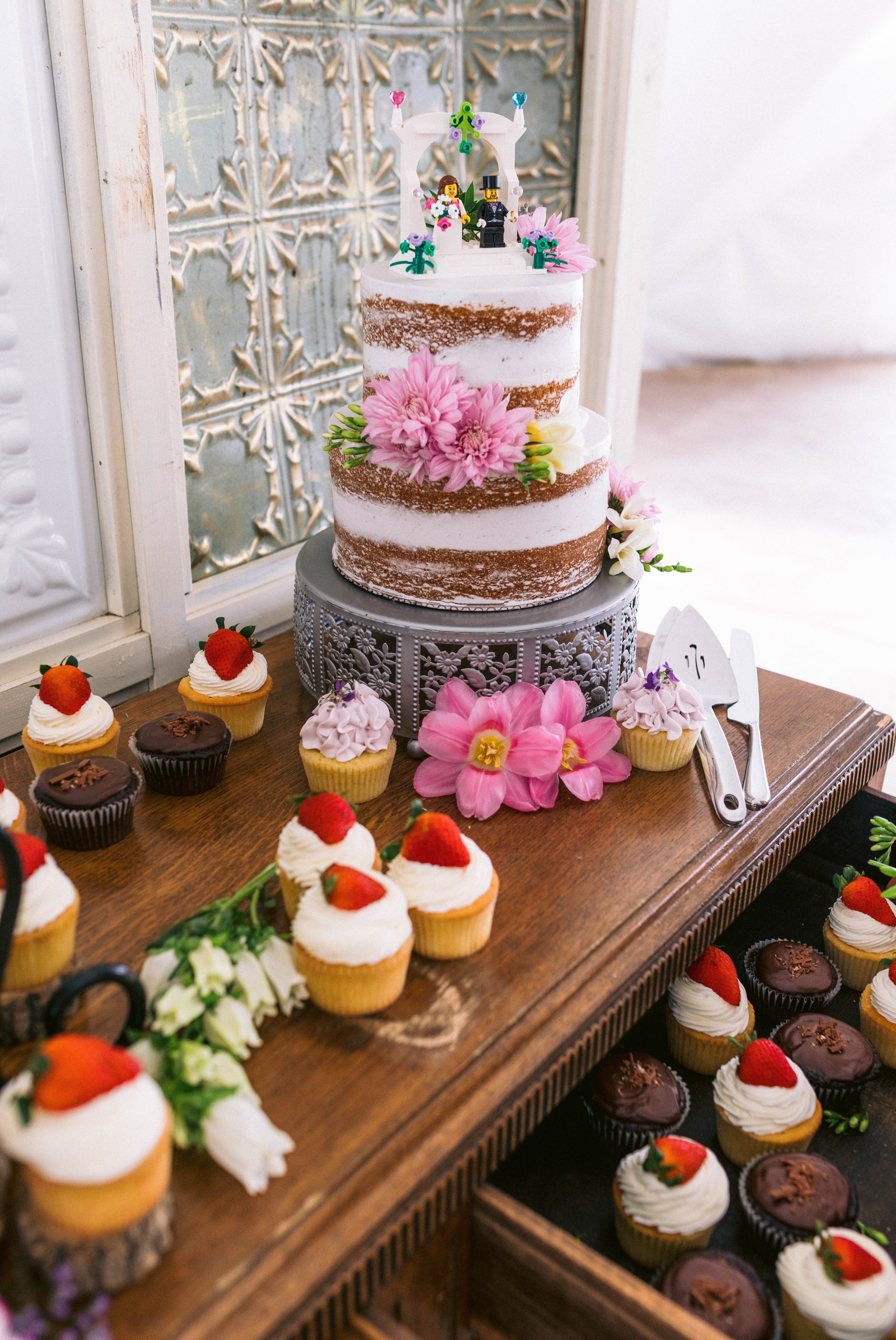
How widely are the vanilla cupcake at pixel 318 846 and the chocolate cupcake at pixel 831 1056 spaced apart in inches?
17.1

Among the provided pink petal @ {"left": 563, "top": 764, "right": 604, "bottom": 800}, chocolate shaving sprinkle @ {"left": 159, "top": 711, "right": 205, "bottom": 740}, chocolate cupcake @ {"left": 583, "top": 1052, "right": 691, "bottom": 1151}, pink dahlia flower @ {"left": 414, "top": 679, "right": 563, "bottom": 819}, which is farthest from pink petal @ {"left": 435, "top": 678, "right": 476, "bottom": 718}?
chocolate cupcake @ {"left": 583, "top": 1052, "right": 691, "bottom": 1151}

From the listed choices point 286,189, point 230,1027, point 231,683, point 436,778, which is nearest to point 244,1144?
point 230,1027

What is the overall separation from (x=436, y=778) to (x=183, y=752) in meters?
0.24

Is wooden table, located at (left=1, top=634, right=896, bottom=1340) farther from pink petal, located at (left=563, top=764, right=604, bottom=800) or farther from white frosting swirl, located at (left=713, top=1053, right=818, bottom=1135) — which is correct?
white frosting swirl, located at (left=713, top=1053, right=818, bottom=1135)

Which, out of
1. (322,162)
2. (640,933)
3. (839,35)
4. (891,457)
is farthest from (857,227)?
(640,933)

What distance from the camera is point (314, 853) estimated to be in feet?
3.01

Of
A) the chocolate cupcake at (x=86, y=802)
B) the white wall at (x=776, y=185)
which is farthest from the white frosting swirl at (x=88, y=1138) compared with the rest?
the white wall at (x=776, y=185)

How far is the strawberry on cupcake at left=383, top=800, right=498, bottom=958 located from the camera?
89 centimetres

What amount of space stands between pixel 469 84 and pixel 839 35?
3424 millimetres

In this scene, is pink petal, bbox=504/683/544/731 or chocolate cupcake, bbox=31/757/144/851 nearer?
chocolate cupcake, bbox=31/757/144/851

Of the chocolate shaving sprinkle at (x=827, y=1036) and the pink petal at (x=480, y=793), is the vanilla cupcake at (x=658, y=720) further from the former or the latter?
the chocolate shaving sprinkle at (x=827, y=1036)

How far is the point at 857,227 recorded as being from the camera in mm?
4633

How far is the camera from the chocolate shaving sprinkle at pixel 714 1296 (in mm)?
811

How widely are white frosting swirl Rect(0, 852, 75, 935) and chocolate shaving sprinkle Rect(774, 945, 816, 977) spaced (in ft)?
2.30
